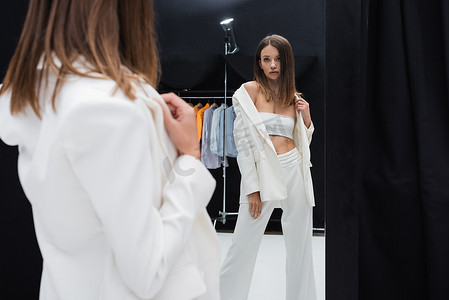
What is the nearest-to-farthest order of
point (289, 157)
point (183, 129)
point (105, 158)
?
point (105, 158) → point (183, 129) → point (289, 157)

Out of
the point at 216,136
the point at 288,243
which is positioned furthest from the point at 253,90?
the point at 288,243

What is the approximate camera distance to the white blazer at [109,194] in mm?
554

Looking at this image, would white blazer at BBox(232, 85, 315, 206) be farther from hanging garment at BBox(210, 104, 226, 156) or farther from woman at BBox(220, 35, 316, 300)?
hanging garment at BBox(210, 104, 226, 156)

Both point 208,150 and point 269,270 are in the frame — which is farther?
point 208,150

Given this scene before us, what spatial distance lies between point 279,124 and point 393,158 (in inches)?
33.5

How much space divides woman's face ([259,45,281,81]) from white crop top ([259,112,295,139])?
226 mm

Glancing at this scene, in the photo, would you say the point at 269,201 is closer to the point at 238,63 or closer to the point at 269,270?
the point at 269,270

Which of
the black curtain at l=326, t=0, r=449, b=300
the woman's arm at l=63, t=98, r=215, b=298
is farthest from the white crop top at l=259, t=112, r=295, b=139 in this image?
the woman's arm at l=63, t=98, r=215, b=298

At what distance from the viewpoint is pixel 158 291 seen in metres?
0.64

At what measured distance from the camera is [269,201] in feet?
6.75

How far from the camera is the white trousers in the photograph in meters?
2.00

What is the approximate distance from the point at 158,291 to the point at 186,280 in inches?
2.0

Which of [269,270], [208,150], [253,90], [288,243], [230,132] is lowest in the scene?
[269,270]

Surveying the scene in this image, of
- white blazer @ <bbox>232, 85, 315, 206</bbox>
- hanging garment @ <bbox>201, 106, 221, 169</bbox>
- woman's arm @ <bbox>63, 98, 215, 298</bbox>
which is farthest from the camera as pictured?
hanging garment @ <bbox>201, 106, 221, 169</bbox>
